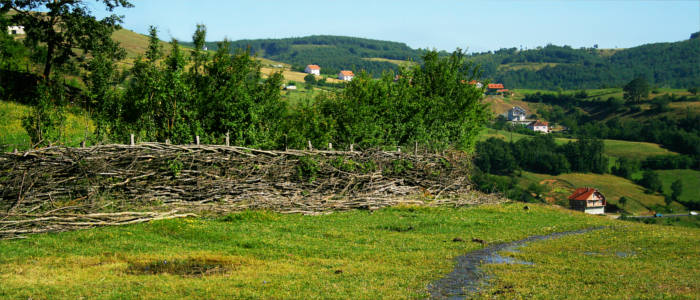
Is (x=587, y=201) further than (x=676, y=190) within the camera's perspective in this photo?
No

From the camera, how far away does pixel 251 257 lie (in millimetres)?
12586

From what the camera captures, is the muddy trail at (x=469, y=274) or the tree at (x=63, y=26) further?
the tree at (x=63, y=26)

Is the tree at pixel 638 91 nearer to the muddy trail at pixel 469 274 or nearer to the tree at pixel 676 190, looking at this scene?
the tree at pixel 676 190

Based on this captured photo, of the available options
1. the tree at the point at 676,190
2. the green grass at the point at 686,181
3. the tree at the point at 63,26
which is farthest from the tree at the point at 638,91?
the tree at the point at 63,26

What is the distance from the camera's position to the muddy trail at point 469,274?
10.1 metres

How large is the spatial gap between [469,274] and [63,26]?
35091 millimetres

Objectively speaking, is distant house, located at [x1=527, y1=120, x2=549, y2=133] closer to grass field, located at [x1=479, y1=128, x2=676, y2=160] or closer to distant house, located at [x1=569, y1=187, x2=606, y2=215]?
grass field, located at [x1=479, y1=128, x2=676, y2=160]

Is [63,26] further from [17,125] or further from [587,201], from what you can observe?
[587,201]

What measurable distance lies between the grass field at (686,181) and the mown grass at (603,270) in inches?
4248

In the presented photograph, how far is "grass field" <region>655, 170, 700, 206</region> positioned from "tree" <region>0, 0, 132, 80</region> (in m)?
112

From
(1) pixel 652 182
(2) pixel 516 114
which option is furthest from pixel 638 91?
(1) pixel 652 182

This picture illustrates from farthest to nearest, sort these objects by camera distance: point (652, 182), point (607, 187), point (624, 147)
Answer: point (624, 147) → point (652, 182) → point (607, 187)

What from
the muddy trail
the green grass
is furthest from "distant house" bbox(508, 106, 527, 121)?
the muddy trail

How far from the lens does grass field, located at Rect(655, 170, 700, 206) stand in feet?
356
